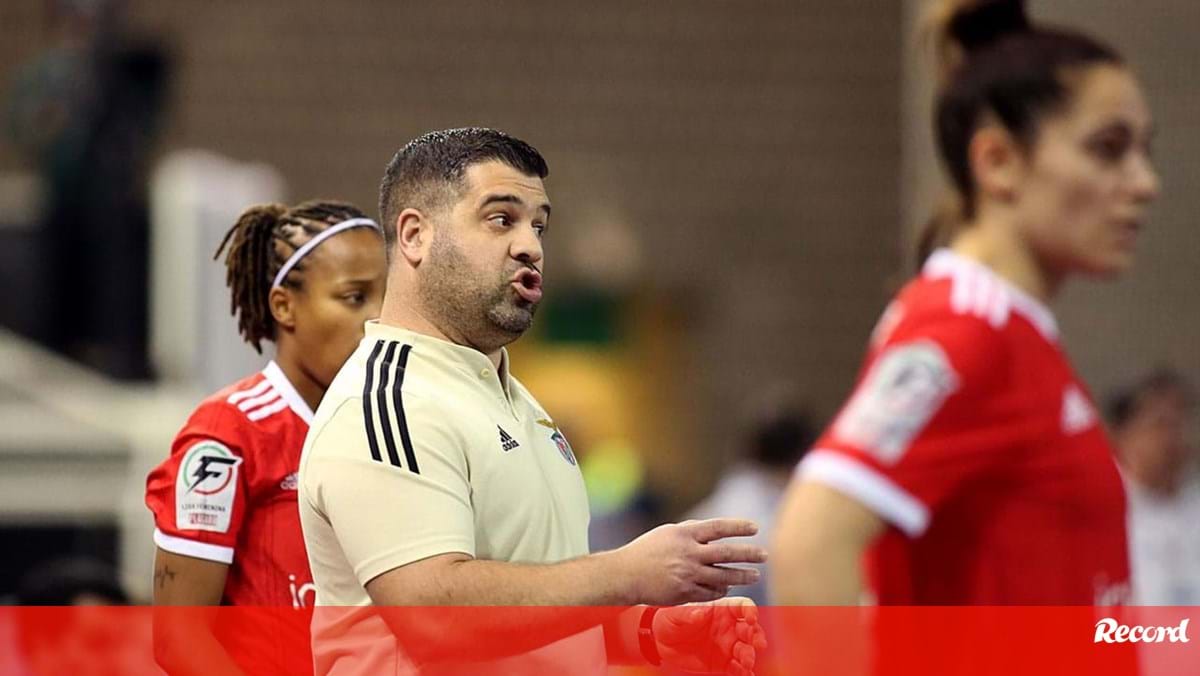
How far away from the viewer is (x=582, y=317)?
48.2ft

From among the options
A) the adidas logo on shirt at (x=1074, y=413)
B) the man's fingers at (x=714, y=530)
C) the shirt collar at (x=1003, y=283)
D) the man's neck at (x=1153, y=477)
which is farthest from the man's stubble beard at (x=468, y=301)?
the man's neck at (x=1153, y=477)

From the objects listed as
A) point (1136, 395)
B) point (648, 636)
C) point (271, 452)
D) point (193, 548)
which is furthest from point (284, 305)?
point (1136, 395)

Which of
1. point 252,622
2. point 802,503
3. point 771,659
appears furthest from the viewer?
point 771,659

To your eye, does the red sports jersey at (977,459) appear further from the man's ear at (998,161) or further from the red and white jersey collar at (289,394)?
the red and white jersey collar at (289,394)

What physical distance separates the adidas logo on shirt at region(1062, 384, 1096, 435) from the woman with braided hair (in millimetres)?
1055

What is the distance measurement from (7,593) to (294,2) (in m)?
7.41

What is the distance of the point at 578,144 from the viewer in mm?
14570

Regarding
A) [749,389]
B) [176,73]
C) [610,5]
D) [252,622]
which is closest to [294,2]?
[176,73]

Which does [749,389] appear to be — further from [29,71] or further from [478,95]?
[29,71]

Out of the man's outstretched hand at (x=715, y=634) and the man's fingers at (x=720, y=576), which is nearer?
the man's fingers at (x=720, y=576)

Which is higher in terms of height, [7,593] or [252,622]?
[252,622]

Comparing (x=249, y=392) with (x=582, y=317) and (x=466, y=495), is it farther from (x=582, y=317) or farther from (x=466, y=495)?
(x=582, y=317)

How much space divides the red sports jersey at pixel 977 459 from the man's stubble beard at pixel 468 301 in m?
0.51

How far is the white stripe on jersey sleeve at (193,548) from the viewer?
10.4 ft
